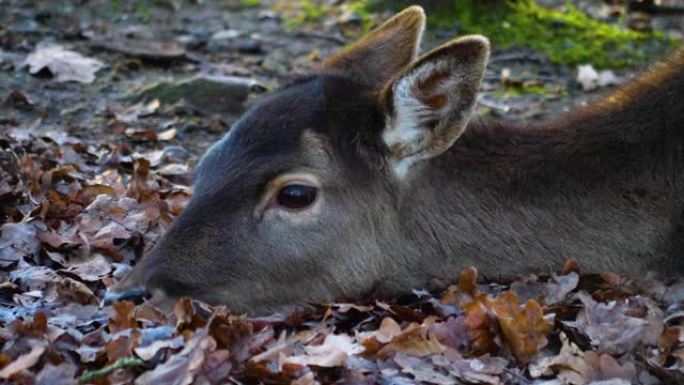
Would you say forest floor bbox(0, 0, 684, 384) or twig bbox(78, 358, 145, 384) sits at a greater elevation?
twig bbox(78, 358, 145, 384)

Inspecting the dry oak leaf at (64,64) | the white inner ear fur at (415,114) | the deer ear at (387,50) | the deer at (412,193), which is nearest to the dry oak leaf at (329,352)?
the deer at (412,193)

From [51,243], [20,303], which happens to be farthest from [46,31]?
[20,303]

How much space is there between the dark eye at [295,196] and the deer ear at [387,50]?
981 mm

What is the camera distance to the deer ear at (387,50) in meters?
6.03

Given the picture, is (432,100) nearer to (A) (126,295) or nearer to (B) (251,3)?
(A) (126,295)

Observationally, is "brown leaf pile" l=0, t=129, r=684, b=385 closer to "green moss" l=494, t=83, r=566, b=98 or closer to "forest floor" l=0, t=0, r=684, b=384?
"forest floor" l=0, t=0, r=684, b=384

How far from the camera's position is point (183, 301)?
471 cm

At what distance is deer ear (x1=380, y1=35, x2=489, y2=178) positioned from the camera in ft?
16.6

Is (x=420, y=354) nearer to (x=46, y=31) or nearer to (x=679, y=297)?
(x=679, y=297)

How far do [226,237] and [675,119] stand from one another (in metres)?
2.37

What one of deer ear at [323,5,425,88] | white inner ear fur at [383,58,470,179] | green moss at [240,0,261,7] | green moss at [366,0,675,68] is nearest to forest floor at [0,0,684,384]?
green moss at [366,0,675,68]

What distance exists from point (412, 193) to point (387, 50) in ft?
3.33

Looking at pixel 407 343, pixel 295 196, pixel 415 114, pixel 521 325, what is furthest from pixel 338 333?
pixel 415 114

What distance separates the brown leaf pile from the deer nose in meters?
0.04
